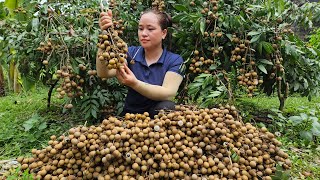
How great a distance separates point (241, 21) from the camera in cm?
299

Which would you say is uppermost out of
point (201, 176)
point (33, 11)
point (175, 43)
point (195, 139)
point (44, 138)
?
point (33, 11)

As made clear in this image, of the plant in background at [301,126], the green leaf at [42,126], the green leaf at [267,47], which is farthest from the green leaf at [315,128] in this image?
the green leaf at [42,126]

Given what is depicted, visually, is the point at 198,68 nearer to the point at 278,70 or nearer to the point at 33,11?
the point at 278,70

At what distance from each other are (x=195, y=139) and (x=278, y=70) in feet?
4.97

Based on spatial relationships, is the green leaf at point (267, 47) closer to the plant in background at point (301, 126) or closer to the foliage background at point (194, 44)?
the foliage background at point (194, 44)

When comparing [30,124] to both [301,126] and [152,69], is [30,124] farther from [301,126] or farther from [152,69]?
[301,126]

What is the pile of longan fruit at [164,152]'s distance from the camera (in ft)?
5.84

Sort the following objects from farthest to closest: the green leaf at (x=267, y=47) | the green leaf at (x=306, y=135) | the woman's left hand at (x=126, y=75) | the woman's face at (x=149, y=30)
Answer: the green leaf at (x=267, y=47) → the green leaf at (x=306, y=135) → the woman's face at (x=149, y=30) → the woman's left hand at (x=126, y=75)

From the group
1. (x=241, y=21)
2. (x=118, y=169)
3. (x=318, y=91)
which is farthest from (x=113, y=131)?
(x=318, y=91)

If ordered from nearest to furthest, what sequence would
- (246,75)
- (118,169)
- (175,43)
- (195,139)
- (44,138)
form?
(118,169) → (195,139) → (246,75) → (44,138) → (175,43)

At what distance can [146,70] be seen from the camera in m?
2.75

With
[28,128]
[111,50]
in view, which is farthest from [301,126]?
[28,128]

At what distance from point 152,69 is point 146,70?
48 mm

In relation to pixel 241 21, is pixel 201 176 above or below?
below
